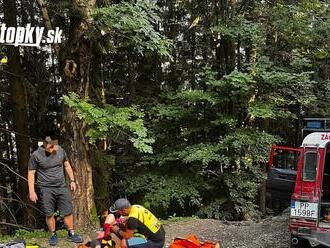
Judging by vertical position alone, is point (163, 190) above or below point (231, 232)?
above

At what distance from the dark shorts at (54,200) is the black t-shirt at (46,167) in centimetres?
10

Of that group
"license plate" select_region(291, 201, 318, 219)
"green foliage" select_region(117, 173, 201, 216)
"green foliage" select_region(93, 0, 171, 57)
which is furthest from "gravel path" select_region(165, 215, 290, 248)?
"green foliage" select_region(93, 0, 171, 57)

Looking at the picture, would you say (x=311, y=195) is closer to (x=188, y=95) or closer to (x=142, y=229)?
(x=142, y=229)

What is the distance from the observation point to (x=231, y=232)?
1016 centimetres

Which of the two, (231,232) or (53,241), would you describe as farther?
(231,232)

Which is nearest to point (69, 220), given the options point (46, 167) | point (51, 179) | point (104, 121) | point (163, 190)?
point (51, 179)

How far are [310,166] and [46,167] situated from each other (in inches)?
166

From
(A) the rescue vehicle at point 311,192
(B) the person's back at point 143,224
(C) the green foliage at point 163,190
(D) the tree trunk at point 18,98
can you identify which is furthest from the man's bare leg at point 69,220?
(D) the tree trunk at point 18,98

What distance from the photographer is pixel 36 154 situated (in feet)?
24.6

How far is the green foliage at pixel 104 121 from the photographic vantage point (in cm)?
830

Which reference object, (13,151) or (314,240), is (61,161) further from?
(13,151)

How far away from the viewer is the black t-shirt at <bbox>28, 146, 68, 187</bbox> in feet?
24.5

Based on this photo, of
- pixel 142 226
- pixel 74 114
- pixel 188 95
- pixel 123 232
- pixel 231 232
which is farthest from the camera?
pixel 188 95

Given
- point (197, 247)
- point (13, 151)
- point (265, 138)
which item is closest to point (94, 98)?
point (265, 138)
